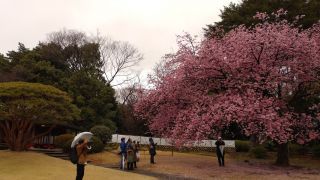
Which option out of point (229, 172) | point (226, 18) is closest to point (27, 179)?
point (229, 172)

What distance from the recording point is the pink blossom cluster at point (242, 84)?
22.9 m

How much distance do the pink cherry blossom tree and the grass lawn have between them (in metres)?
5.46

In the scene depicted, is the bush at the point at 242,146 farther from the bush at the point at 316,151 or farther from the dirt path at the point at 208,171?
the dirt path at the point at 208,171

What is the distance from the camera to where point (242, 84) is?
24.2m

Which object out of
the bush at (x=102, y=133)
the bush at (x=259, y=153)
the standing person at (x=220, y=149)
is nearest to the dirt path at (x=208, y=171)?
the standing person at (x=220, y=149)

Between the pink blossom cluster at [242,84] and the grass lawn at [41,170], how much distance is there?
539cm

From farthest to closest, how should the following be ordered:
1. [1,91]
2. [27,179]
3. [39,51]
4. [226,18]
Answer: [39,51]
[226,18]
[1,91]
[27,179]

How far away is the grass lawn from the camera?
1861 centimetres

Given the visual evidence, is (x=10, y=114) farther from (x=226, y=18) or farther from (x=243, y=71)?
(x=226, y=18)

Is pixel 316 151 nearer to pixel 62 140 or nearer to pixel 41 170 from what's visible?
pixel 62 140

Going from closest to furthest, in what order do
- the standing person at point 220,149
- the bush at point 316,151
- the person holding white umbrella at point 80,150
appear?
the person holding white umbrella at point 80,150 → the standing person at point 220,149 → the bush at point 316,151

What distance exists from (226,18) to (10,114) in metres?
20.9

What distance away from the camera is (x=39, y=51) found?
50.7 metres

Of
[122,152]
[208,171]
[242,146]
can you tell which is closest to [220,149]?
[208,171]
